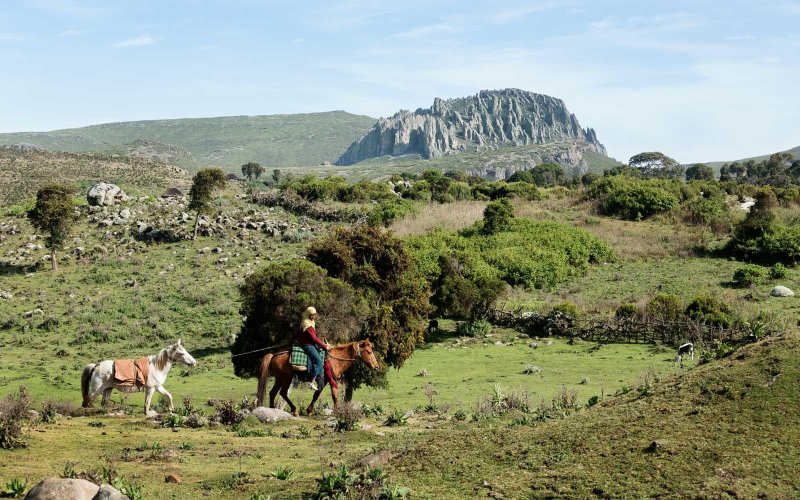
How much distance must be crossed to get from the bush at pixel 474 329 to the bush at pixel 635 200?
1137 inches

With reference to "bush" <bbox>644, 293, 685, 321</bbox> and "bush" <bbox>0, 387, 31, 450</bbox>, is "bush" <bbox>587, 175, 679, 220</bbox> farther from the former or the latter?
"bush" <bbox>0, 387, 31, 450</bbox>

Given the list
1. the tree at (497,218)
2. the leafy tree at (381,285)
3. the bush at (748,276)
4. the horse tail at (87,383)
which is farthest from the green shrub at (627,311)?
the horse tail at (87,383)

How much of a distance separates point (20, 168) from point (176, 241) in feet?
155

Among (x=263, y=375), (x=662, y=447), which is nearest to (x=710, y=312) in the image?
(x=263, y=375)

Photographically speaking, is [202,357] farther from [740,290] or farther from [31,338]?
[740,290]

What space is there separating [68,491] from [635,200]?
5701cm

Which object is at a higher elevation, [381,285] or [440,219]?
[440,219]

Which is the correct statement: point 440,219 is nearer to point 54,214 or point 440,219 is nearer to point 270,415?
point 54,214

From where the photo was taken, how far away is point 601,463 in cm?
991

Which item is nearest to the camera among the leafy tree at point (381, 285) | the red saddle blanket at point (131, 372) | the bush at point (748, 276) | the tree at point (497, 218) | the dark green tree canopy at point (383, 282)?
the red saddle blanket at point (131, 372)

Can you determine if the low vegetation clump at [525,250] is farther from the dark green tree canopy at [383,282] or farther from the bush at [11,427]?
the bush at [11,427]

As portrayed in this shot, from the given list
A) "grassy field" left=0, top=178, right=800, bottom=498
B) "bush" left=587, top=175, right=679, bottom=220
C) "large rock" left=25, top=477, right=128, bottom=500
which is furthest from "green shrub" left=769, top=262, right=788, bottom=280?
"large rock" left=25, top=477, right=128, bottom=500

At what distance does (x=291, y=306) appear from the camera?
67.8 feet

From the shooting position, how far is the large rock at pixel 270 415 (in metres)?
15.9
